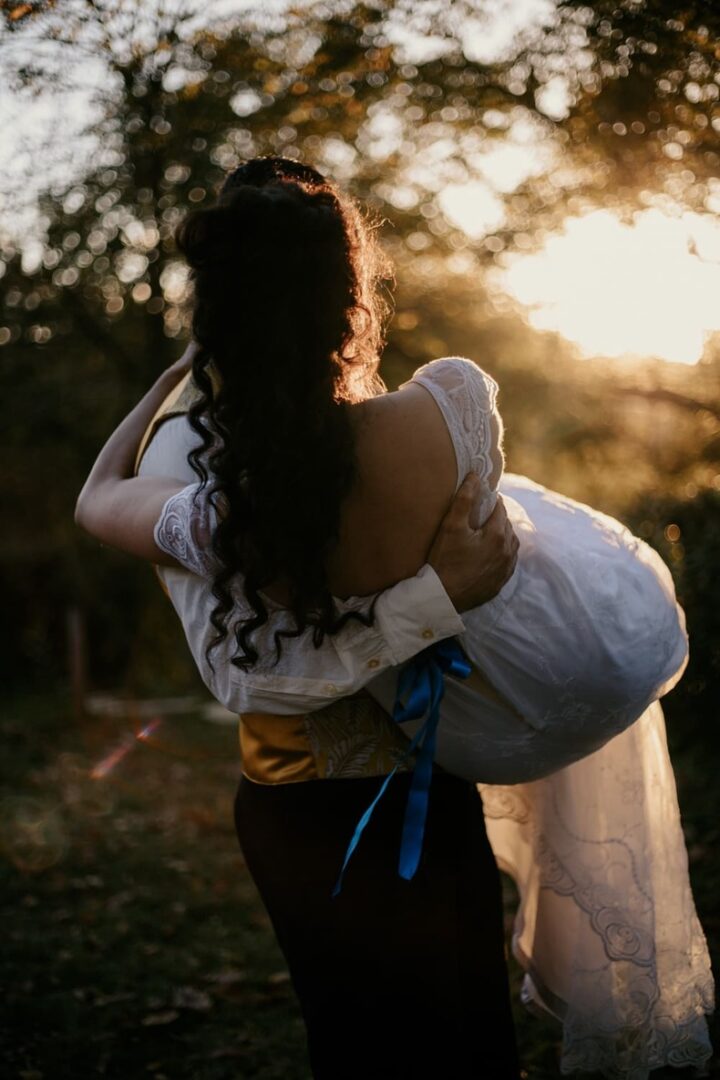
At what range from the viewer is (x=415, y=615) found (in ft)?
5.92

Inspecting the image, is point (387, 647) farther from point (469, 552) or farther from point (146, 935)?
point (146, 935)

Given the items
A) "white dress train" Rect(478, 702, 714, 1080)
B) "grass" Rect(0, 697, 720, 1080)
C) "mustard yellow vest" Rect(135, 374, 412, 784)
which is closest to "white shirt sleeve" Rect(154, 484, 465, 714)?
"mustard yellow vest" Rect(135, 374, 412, 784)

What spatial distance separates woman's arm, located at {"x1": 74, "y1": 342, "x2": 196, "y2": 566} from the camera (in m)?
1.92

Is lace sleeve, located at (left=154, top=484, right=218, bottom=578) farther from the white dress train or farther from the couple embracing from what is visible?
the white dress train

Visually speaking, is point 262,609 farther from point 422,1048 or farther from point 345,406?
point 422,1048

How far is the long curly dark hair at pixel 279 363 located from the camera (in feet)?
5.56

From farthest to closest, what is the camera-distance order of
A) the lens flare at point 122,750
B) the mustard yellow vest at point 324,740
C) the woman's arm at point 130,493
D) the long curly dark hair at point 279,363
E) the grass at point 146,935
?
1. the lens flare at point 122,750
2. the grass at point 146,935
3. the mustard yellow vest at point 324,740
4. the woman's arm at point 130,493
5. the long curly dark hair at point 279,363

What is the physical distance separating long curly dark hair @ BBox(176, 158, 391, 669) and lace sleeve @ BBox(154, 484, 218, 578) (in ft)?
0.11

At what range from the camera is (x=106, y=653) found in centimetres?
1239

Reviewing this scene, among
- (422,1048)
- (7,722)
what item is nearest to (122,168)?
(422,1048)

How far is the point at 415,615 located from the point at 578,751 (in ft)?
1.90

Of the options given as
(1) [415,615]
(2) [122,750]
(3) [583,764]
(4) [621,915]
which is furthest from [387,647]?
(2) [122,750]

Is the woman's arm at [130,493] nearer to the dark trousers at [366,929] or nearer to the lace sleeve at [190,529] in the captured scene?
the lace sleeve at [190,529]

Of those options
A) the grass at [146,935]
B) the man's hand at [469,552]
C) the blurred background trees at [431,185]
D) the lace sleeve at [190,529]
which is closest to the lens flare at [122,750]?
the grass at [146,935]
